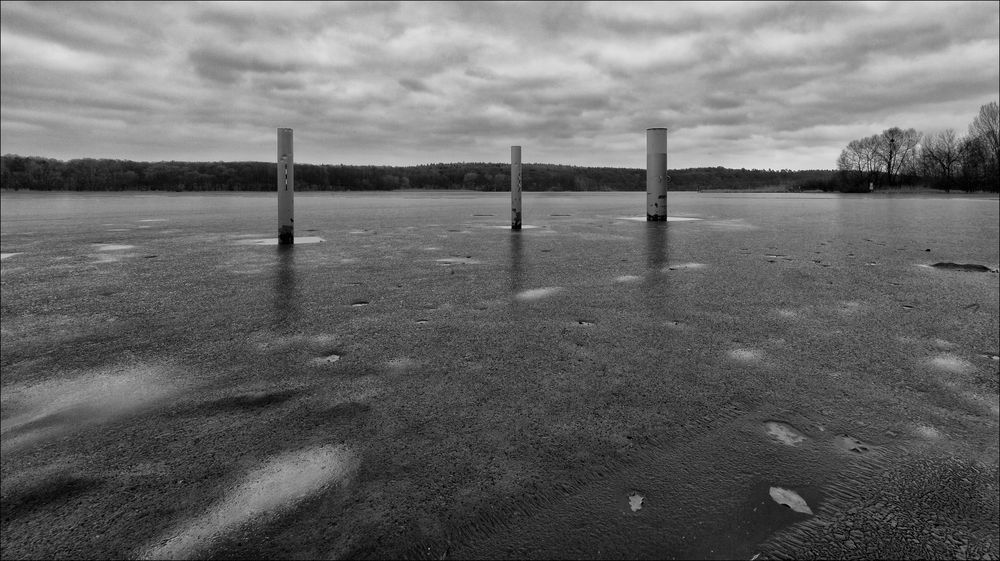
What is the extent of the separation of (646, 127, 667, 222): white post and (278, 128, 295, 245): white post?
7.55 meters

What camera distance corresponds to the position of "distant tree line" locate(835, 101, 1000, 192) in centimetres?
5447

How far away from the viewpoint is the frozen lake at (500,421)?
147 cm

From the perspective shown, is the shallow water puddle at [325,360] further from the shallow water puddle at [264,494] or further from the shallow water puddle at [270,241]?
the shallow water puddle at [270,241]

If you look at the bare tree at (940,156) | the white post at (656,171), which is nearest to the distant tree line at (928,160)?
the bare tree at (940,156)

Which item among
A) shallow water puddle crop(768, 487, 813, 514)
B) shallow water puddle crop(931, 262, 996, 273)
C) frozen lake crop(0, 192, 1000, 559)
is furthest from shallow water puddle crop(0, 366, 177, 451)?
shallow water puddle crop(931, 262, 996, 273)

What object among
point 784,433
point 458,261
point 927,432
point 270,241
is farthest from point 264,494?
point 270,241

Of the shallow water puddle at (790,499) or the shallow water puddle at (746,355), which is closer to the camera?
the shallow water puddle at (790,499)

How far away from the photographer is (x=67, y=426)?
6.90 ft

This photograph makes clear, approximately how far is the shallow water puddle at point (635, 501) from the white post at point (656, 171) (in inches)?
451

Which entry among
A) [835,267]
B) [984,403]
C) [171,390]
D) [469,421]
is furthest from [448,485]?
[835,267]

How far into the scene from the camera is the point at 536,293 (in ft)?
14.9

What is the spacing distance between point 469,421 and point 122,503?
1.09m

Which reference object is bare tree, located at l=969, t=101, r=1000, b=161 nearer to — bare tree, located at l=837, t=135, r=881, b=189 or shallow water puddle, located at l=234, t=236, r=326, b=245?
bare tree, located at l=837, t=135, r=881, b=189

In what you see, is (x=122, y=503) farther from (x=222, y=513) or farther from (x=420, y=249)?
(x=420, y=249)
